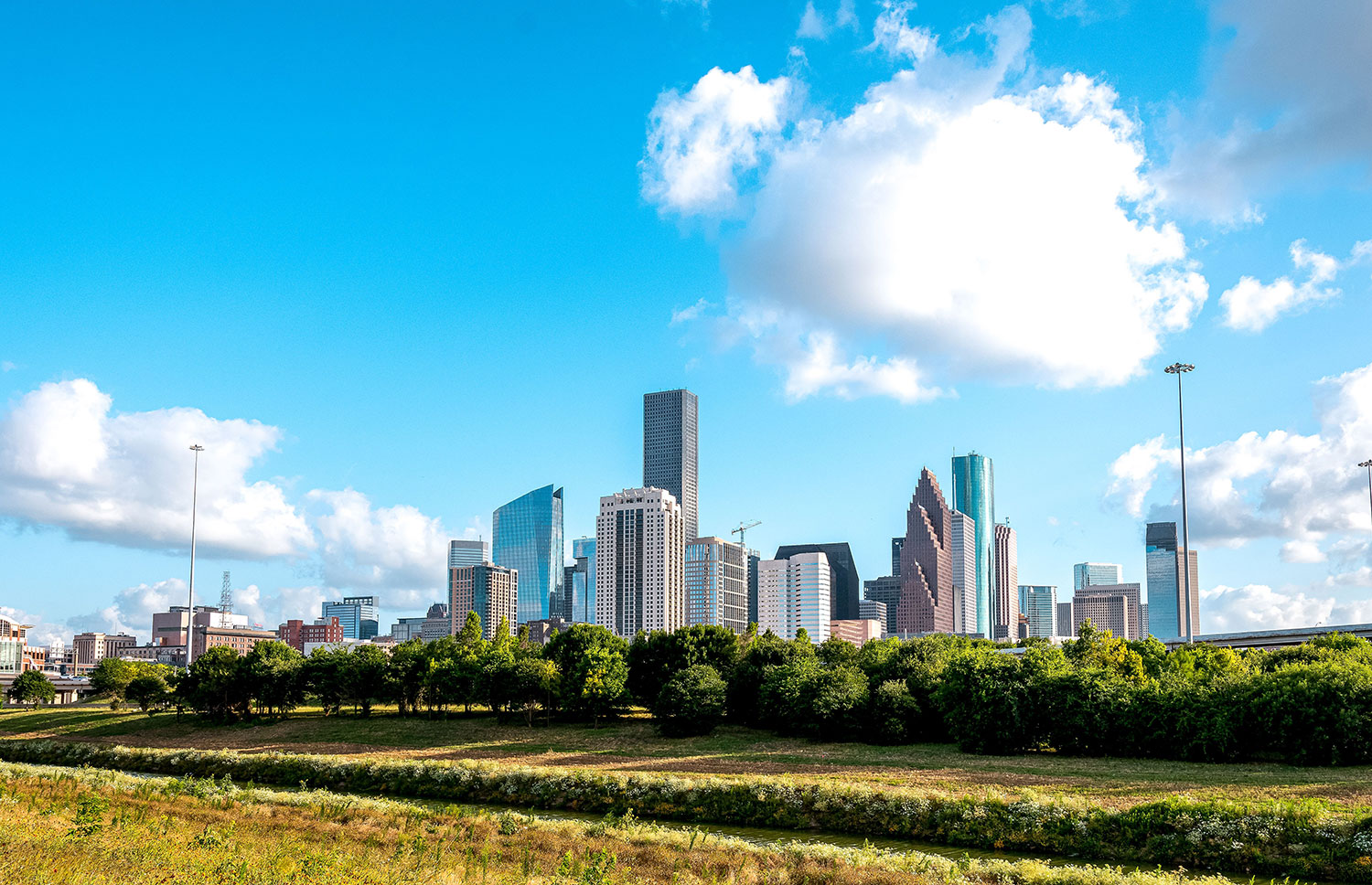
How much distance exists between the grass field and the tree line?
2167 mm

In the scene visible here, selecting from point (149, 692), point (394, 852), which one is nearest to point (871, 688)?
point (394, 852)

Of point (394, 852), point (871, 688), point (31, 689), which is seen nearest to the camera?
point (394, 852)

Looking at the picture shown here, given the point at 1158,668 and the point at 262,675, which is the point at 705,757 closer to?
the point at 1158,668

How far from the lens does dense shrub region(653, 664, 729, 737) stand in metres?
81.6

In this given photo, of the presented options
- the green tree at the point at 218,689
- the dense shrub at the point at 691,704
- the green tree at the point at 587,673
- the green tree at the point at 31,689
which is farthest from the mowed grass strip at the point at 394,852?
the green tree at the point at 31,689

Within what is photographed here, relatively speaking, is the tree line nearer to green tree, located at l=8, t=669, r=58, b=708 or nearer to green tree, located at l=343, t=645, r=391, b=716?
green tree, located at l=343, t=645, r=391, b=716

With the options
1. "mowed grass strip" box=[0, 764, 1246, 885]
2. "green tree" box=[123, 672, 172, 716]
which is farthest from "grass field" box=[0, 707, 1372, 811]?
"mowed grass strip" box=[0, 764, 1246, 885]

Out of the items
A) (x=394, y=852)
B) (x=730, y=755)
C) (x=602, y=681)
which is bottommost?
(x=730, y=755)

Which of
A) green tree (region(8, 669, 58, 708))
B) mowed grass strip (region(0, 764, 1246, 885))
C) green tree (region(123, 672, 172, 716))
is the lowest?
green tree (region(8, 669, 58, 708))

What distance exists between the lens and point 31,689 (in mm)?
144750

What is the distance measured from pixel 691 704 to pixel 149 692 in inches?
2828

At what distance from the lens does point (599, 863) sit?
109 feet

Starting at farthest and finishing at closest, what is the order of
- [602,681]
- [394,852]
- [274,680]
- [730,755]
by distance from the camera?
1. [274,680]
2. [602,681]
3. [730,755]
4. [394,852]

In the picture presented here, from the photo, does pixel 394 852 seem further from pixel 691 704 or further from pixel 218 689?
pixel 218 689
